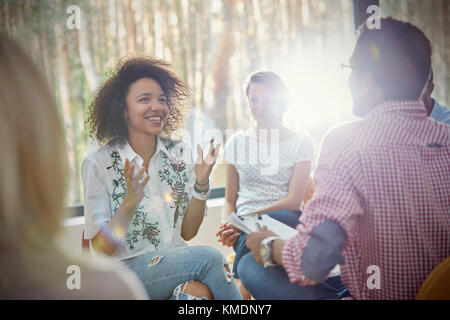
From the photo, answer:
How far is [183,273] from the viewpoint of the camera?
51.4 inches

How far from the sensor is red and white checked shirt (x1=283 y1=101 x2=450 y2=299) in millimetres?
961

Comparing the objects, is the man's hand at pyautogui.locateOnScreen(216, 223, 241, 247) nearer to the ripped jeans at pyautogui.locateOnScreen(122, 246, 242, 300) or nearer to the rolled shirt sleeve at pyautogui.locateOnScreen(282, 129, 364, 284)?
the ripped jeans at pyautogui.locateOnScreen(122, 246, 242, 300)

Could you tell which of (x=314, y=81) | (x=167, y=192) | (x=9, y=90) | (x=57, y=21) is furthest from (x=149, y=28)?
(x=9, y=90)

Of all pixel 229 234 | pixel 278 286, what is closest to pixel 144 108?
pixel 229 234

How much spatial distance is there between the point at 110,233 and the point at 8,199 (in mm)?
747

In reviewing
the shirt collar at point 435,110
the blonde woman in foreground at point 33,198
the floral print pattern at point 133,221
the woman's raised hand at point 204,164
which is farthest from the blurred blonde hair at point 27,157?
the shirt collar at point 435,110

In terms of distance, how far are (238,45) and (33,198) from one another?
2336 millimetres

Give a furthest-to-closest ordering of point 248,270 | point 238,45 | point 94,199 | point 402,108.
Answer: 1. point 238,45
2. point 94,199
3. point 248,270
4. point 402,108

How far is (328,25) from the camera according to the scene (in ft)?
9.18

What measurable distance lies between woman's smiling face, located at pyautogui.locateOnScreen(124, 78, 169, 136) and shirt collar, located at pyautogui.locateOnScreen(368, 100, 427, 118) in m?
0.92

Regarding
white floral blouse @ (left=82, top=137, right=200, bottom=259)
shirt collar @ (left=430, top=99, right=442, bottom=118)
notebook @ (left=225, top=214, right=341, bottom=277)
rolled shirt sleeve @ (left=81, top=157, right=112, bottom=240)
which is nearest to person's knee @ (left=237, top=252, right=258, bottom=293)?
notebook @ (left=225, top=214, right=341, bottom=277)

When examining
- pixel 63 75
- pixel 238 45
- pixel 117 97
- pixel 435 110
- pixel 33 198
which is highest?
pixel 238 45

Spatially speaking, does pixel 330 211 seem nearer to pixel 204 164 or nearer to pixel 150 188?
pixel 204 164

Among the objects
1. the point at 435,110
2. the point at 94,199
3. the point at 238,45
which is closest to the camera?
the point at 94,199
